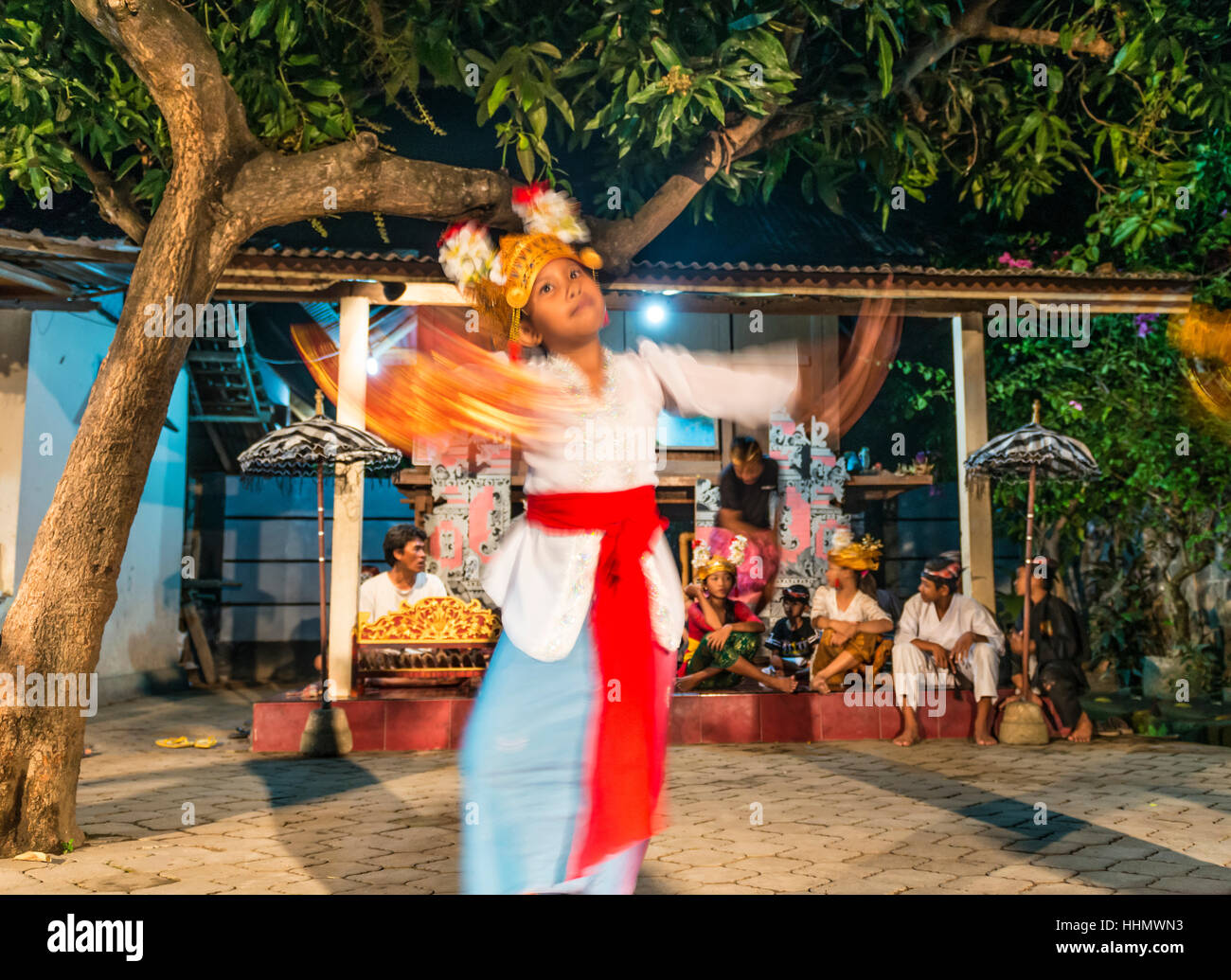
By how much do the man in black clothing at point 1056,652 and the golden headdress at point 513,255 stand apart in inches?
278

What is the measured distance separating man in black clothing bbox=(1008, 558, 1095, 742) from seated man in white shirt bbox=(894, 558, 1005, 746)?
418 millimetres

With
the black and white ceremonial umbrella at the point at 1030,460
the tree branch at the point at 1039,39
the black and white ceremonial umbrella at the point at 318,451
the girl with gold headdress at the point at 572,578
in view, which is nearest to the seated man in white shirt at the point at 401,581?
the black and white ceremonial umbrella at the point at 318,451

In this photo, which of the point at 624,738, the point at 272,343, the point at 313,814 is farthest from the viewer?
the point at 272,343

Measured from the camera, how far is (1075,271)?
948 cm

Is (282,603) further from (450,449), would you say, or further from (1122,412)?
(1122,412)

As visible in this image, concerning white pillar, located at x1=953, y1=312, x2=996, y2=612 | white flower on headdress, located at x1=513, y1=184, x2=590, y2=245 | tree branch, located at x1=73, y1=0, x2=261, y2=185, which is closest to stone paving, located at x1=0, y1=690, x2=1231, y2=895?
white pillar, located at x1=953, y1=312, x2=996, y2=612

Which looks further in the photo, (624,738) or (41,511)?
(41,511)

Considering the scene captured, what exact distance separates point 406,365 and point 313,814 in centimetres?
364

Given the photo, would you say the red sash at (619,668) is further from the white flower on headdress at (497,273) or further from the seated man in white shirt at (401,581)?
the seated man in white shirt at (401,581)

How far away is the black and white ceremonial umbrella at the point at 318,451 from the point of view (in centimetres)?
813

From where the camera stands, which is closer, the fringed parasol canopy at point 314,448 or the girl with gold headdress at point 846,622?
the fringed parasol canopy at point 314,448

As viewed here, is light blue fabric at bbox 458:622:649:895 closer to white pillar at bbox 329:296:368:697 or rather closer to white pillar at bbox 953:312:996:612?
white pillar at bbox 329:296:368:697

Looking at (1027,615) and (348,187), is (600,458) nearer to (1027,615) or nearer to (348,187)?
(348,187)

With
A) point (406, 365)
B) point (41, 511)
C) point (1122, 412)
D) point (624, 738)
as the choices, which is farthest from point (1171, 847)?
point (41, 511)
